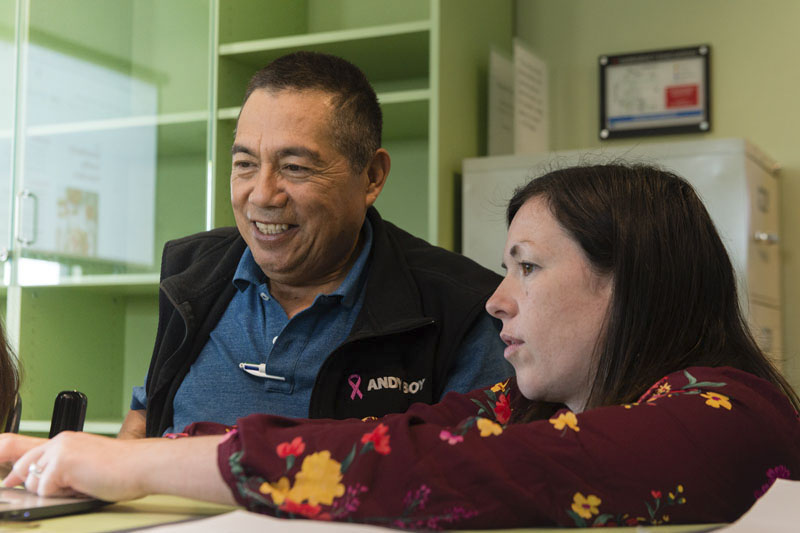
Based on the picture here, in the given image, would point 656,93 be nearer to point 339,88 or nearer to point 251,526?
point 339,88

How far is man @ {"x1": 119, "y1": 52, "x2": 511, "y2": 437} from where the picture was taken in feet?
4.70

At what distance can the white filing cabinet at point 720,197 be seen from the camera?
2.37 metres

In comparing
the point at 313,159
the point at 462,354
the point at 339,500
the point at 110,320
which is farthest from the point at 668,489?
the point at 110,320

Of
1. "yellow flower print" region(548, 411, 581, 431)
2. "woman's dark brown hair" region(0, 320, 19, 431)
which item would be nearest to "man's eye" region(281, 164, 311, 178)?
"woman's dark brown hair" region(0, 320, 19, 431)

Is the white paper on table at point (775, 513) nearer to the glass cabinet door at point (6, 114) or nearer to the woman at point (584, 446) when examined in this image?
the woman at point (584, 446)

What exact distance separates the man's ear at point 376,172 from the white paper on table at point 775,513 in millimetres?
1002

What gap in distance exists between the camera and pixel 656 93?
2922mm

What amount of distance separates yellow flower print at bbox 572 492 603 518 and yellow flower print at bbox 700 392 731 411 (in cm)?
14

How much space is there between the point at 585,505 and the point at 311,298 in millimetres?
941

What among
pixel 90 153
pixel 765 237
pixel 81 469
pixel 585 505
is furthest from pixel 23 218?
pixel 585 505

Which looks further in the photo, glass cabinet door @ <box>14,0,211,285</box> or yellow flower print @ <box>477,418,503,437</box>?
glass cabinet door @ <box>14,0,211,285</box>

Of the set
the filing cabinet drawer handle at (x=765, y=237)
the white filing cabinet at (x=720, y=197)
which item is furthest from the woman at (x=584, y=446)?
the filing cabinet drawer handle at (x=765, y=237)

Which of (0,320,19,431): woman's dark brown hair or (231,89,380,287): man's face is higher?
(231,89,380,287): man's face

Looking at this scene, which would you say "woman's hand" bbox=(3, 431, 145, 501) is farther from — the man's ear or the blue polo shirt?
the man's ear
